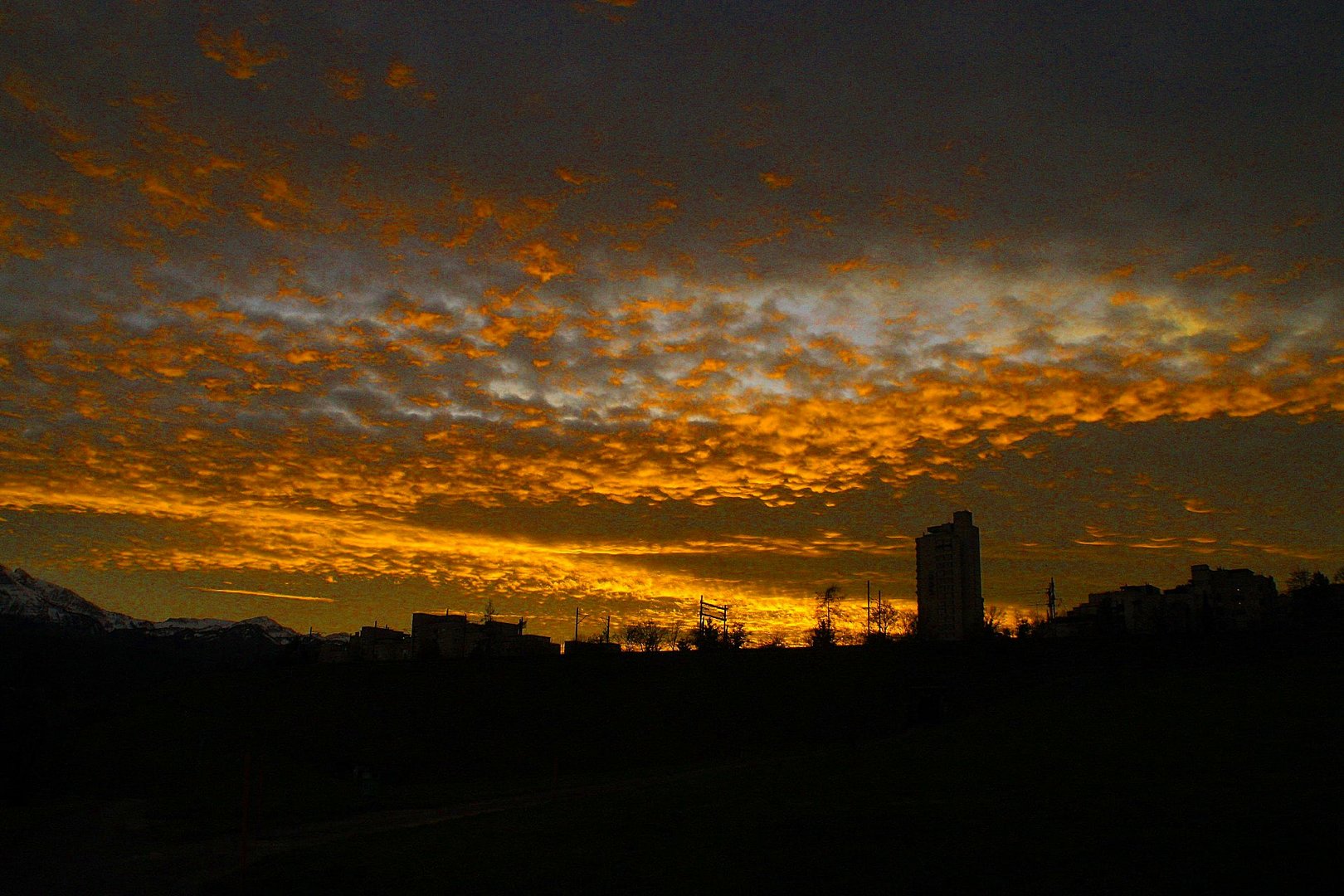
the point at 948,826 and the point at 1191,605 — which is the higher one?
the point at 1191,605

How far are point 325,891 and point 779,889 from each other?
37.3 ft

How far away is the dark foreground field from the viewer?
19484 millimetres

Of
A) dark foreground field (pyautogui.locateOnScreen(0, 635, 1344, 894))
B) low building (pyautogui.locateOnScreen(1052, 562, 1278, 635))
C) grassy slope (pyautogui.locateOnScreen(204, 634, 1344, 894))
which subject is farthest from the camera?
low building (pyautogui.locateOnScreen(1052, 562, 1278, 635))

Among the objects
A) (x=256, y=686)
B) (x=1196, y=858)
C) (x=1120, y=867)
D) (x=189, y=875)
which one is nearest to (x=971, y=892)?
(x=1120, y=867)

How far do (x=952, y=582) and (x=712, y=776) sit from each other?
77.1 meters

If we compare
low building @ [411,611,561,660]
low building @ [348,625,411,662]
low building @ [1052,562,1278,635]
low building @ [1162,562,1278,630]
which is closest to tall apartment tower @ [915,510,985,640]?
low building @ [1052,562,1278,635]

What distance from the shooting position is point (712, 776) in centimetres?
4003

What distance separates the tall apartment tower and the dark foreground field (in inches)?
1201

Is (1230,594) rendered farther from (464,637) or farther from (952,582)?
(464,637)

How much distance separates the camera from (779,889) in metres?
18.4

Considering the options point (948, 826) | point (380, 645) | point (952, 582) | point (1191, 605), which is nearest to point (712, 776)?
point (948, 826)

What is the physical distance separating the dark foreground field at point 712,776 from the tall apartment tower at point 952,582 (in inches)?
1201

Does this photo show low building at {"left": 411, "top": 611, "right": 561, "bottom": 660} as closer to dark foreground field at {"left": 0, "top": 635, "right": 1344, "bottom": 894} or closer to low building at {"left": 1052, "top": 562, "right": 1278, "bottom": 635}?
dark foreground field at {"left": 0, "top": 635, "right": 1344, "bottom": 894}

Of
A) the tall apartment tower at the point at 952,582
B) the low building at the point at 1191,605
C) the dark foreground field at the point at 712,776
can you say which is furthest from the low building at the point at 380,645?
the low building at the point at 1191,605
